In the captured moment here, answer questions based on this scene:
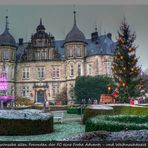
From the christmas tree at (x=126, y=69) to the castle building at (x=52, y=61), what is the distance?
6.52 ft

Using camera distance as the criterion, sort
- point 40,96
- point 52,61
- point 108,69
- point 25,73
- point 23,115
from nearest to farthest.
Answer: point 23,115
point 25,73
point 108,69
point 40,96
point 52,61

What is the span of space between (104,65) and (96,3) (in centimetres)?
1032

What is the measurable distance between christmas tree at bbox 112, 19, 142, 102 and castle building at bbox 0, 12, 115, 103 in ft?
6.52

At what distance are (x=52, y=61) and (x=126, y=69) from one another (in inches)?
217

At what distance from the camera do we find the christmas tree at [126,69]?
11.6m

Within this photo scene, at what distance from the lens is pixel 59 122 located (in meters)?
7.91

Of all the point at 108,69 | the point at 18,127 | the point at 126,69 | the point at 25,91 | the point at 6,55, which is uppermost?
the point at 6,55

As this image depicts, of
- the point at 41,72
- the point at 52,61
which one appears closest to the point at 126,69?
the point at 41,72

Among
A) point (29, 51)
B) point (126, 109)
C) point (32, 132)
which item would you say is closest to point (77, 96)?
point (29, 51)

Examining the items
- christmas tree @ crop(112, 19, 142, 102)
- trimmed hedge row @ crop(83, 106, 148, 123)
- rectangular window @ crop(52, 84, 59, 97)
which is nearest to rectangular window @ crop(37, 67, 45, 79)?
rectangular window @ crop(52, 84, 59, 97)

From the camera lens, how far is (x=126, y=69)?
38.6 feet

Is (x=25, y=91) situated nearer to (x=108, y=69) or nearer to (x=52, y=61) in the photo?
(x=52, y=61)

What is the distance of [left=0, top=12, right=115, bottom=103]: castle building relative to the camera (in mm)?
14875

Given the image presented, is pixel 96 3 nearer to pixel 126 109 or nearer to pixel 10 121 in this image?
pixel 10 121
